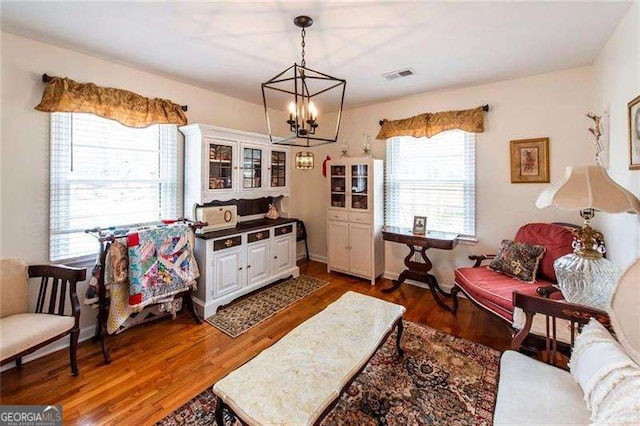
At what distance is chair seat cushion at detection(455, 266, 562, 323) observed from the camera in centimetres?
222

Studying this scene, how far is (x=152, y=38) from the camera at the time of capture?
2.20m

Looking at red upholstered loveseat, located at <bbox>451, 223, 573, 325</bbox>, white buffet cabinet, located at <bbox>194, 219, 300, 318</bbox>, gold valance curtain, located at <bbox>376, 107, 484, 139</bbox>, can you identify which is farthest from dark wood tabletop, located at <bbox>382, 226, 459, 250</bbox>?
white buffet cabinet, located at <bbox>194, 219, 300, 318</bbox>

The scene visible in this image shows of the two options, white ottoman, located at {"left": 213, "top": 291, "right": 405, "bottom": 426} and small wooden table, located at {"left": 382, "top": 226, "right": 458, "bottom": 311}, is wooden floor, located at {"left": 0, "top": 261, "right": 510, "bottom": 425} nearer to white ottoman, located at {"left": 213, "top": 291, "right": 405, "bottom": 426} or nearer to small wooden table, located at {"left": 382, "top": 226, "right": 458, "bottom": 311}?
small wooden table, located at {"left": 382, "top": 226, "right": 458, "bottom": 311}

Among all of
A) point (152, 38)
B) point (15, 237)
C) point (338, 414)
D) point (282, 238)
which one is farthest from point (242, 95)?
point (338, 414)

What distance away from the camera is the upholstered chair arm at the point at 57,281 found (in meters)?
2.09

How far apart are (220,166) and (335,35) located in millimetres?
1904

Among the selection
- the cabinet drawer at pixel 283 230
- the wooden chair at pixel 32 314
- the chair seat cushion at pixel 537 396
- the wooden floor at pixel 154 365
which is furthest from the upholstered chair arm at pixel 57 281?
the chair seat cushion at pixel 537 396

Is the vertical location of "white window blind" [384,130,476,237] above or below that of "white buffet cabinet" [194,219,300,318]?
above

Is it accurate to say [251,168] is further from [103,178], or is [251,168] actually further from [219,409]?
[219,409]

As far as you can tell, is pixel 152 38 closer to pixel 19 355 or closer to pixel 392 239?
pixel 19 355

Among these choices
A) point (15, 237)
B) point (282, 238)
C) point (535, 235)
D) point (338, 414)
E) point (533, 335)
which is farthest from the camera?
point (282, 238)

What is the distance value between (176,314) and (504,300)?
10.2 feet

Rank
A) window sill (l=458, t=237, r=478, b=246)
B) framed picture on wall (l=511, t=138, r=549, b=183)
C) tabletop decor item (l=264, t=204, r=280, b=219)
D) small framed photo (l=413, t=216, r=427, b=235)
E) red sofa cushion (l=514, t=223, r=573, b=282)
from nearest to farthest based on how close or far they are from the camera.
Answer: red sofa cushion (l=514, t=223, r=573, b=282) → framed picture on wall (l=511, t=138, r=549, b=183) → window sill (l=458, t=237, r=478, b=246) → small framed photo (l=413, t=216, r=427, b=235) → tabletop decor item (l=264, t=204, r=280, b=219)

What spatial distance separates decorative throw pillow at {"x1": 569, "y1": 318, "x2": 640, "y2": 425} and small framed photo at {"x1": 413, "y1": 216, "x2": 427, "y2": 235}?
7.00 feet
